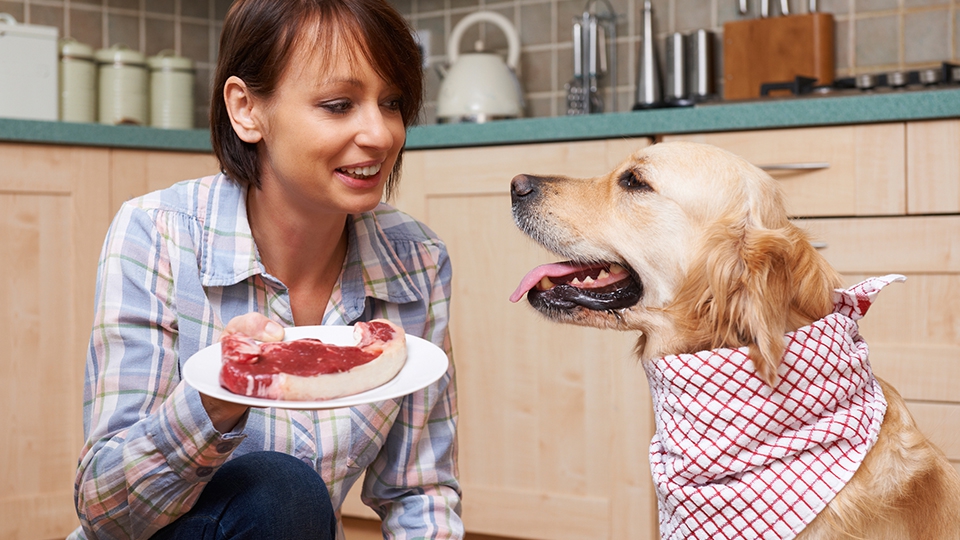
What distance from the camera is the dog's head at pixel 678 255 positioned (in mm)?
1047

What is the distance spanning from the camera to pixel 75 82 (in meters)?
2.52

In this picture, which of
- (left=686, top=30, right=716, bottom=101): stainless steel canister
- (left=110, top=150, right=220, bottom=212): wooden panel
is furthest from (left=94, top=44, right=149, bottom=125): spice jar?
(left=686, top=30, right=716, bottom=101): stainless steel canister

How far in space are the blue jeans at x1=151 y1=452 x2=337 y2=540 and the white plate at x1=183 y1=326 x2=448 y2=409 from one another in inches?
9.0

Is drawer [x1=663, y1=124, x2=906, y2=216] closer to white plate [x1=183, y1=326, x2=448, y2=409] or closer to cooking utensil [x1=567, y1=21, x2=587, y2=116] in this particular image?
cooking utensil [x1=567, y1=21, x2=587, y2=116]

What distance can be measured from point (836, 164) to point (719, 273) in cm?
80

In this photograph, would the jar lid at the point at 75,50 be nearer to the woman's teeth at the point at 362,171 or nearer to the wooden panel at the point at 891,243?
the woman's teeth at the point at 362,171

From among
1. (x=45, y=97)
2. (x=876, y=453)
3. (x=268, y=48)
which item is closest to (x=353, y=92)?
(x=268, y=48)

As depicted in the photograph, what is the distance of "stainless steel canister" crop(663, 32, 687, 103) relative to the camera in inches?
99.3

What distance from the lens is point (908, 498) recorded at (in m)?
1.02

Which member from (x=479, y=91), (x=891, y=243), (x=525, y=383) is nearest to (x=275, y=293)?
(x=525, y=383)

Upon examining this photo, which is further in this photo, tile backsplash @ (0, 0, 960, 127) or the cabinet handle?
tile backsplash @ (0, 0, 960, 127)

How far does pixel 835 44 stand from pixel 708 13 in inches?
14.4

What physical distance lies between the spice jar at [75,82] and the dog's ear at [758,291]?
2051mm

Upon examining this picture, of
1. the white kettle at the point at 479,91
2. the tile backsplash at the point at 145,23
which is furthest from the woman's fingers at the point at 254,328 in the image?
the tile backsplash at the point at 145,23
